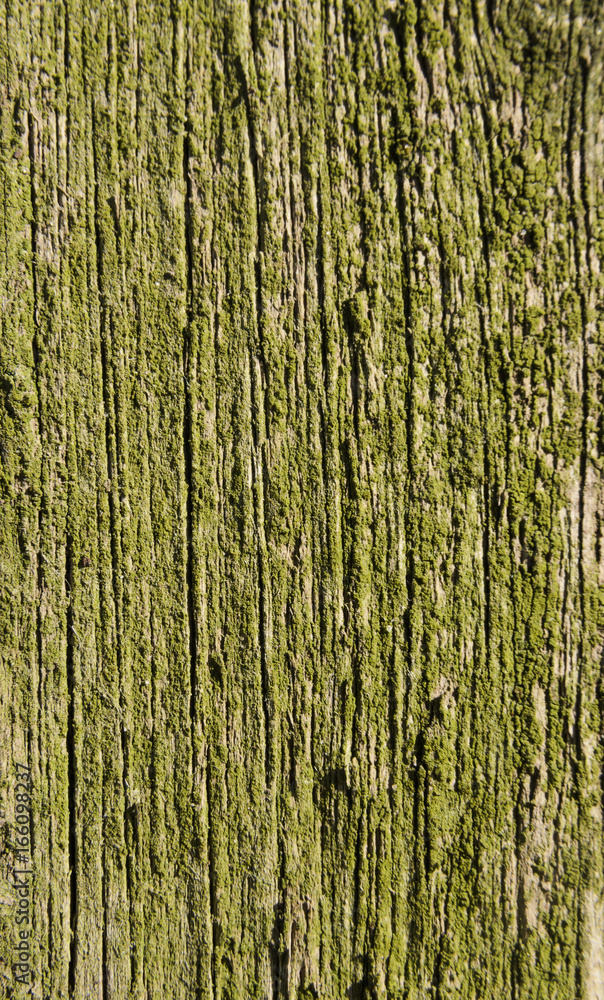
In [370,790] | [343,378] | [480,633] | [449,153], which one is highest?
[449,153]

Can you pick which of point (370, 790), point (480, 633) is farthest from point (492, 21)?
point (370, 790)

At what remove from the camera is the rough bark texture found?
1.11 m

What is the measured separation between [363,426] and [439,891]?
99 centimetres

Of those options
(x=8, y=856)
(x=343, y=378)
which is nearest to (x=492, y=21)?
(x=343, y=378)

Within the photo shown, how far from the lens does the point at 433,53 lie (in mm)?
1076

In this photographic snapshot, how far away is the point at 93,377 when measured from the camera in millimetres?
1156

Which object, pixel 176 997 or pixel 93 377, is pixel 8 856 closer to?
pixel 176 997

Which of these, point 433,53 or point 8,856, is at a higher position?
point 433,53

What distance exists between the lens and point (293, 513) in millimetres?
1136

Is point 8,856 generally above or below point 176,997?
above

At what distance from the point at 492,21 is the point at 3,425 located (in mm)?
1295

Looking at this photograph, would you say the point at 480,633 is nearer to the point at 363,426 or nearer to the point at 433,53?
the point at 363,426

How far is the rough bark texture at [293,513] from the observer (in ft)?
3.63

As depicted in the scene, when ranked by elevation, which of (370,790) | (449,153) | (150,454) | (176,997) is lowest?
(176,997)
